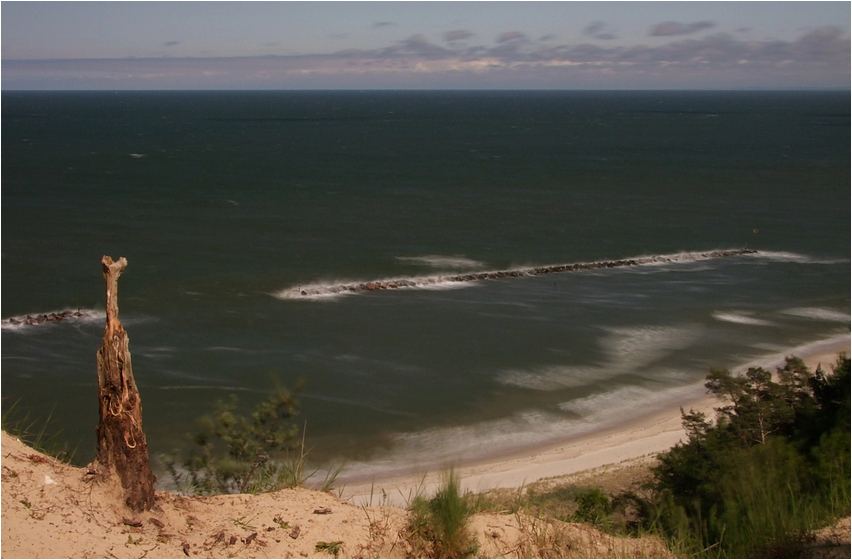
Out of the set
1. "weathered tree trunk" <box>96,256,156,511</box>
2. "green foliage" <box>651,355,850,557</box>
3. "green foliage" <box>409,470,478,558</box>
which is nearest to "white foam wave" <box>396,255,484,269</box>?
"green foliage" <box>651,355,850,557</box>

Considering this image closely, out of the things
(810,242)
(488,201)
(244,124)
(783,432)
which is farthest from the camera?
(244,124)

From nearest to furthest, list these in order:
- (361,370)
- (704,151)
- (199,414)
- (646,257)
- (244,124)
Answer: (199,414) < (361,370) < (646,257) < (704,151) < (244,124)

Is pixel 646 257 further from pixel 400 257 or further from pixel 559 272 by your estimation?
pixel 400 257

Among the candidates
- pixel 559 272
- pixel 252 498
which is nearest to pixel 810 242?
pixel 559 272

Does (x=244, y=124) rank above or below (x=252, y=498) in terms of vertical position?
above

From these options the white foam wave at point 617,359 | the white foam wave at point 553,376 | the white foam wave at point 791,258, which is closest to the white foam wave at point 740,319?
the white foam wave at point 617,359
